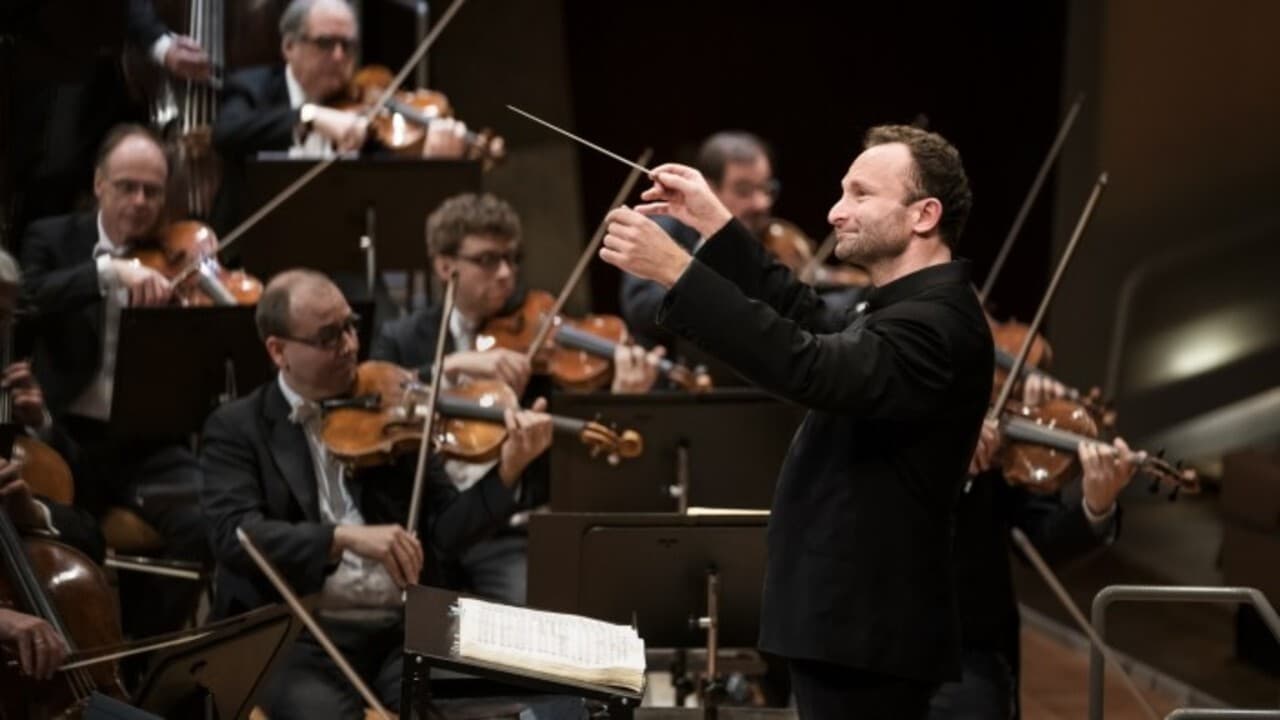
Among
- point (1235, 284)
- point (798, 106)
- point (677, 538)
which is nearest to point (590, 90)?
point (798, 106)

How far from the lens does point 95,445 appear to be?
4277 millimetres

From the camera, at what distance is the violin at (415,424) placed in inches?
144

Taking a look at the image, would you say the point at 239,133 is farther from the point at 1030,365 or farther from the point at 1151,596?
the point at 1151,596

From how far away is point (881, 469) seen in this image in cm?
251

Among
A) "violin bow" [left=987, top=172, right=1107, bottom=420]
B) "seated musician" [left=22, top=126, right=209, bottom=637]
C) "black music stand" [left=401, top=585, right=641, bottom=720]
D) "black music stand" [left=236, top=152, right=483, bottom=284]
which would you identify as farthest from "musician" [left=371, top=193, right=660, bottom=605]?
"black music stand" [left=401, top=585, right=641, bottom=720]

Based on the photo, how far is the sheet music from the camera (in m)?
2.66

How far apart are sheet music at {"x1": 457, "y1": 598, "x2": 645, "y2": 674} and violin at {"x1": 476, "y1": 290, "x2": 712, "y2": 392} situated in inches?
65.0

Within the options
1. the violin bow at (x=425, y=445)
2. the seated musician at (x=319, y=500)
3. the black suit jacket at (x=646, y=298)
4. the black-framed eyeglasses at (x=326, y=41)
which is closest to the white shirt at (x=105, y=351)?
the seated musician at (x=319, y=500)

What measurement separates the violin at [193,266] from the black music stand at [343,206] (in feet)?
0.64

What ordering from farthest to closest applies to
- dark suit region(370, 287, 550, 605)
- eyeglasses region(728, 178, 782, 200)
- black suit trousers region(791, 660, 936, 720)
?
eyeglasses region(728, 178, 782, 200), dark suit region(370, 287, 550, 605), black suit trousers region(791, 660, 936, 720)

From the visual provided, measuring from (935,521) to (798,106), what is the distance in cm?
470

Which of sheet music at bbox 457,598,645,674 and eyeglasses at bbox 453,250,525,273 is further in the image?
eyeglasses at bbox 453,250,525,273

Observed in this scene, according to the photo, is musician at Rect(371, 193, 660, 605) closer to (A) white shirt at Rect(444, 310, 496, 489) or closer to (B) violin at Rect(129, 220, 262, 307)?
(A) white shirt at Rect(444, 310, 496, 489)

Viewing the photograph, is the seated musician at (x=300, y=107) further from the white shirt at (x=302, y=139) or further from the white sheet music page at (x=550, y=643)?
the white sheet music page at (x=550, y=643)
